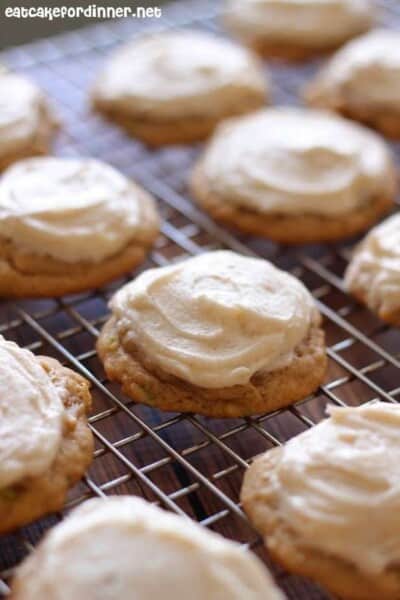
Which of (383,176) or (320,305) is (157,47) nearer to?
(383,176)

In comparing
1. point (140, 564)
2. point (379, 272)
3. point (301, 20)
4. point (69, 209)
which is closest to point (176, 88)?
point (301, 20)

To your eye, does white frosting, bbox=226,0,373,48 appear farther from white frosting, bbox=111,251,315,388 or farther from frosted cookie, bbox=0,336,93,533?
frosted cookie, bbox=0,336,93,533

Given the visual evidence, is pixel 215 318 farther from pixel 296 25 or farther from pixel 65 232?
pixel 296 25

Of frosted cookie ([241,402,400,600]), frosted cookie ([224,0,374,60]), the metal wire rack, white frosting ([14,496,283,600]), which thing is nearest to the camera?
white frosting ([14,496,283,600])

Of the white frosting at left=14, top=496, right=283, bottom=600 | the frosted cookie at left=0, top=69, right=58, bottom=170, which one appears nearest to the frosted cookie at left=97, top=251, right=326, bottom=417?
the white frosting at left=14, top=496, right=283, bottom=600

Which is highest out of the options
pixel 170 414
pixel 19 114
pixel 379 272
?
pixel 19 114
